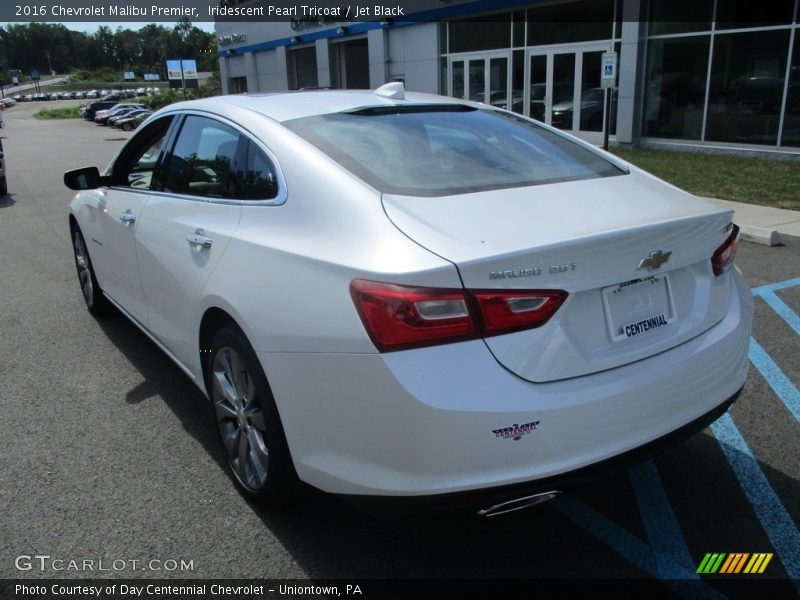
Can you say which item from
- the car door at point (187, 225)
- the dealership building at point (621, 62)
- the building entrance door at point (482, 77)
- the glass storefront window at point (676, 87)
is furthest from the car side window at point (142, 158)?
the building entrance door at point (482, 77)

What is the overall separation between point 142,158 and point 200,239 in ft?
5.03

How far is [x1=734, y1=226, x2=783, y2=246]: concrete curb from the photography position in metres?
7.25

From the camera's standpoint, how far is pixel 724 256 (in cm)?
266

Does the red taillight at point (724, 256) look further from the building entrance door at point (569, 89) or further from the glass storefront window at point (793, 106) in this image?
the building entrance door at point (569, 89)

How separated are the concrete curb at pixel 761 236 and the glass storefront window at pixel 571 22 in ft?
39.9

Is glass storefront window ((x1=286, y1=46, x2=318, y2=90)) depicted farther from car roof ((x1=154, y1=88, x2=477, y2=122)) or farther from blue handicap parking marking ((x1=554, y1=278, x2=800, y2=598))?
blue handicap parking marking ((x1=554, y1=278, x2=800, y2=598))

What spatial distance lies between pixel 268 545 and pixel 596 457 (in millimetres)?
1331

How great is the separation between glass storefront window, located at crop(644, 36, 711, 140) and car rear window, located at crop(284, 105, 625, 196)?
14.7 meters

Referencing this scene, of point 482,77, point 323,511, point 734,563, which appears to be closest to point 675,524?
point 734,563

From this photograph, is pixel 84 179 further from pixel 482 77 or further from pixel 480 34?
pixel 480 34

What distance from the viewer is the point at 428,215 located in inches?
89.9

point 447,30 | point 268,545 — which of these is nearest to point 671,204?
point 268,545

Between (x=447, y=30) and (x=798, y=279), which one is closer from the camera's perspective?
(x=798, y=279)

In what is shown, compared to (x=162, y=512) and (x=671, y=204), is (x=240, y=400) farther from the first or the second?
(x=671, y=204)
